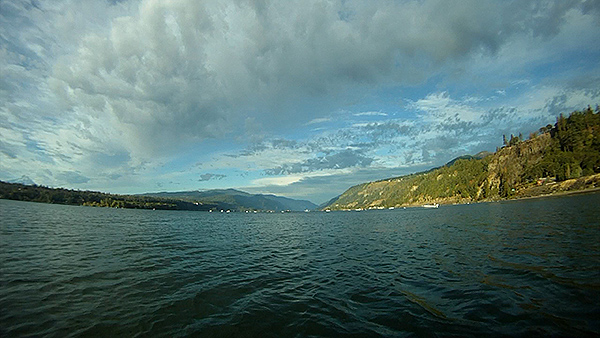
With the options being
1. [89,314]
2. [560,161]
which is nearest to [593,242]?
[89,314]

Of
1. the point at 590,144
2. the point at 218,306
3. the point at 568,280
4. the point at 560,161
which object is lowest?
the point at 218,306

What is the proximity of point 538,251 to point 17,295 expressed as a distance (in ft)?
141

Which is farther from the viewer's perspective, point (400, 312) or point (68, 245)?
point (68, 245)

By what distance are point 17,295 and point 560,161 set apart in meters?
277

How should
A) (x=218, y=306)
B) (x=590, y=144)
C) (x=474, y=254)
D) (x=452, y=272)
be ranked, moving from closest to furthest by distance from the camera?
(x=218, y=306) → (x=452, y=272) → (x=474, y=254) → (x=590, y=144)

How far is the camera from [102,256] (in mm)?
28844

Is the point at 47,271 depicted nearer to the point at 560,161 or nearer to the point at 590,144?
the point at 560,161

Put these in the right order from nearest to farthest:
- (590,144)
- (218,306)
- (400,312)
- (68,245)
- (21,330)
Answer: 1. (21,330)
2. (400,312)
3. (218,306)
4. (68,245)
5. (590,144)

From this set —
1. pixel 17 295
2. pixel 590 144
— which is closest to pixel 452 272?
pixel 17 295

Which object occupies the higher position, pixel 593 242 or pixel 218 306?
pixel 593 242

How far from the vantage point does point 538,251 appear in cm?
2492

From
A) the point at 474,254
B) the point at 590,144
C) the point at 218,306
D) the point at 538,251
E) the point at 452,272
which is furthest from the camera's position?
the point at 590,144

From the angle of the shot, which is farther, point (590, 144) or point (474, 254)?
point (590, 144)

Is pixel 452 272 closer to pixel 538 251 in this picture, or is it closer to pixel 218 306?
pixel 538 251
